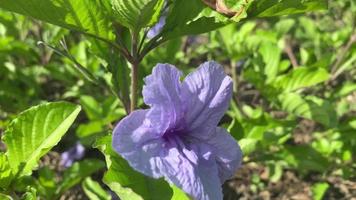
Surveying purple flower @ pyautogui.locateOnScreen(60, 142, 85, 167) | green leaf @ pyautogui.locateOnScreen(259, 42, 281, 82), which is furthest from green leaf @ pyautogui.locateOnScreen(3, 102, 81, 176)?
purple flower @ pyautogui.locateOnScreen(60, 142, 85, 167)

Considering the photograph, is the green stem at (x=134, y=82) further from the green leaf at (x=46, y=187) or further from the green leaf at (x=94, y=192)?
the green leaf at (x=46, y=187)

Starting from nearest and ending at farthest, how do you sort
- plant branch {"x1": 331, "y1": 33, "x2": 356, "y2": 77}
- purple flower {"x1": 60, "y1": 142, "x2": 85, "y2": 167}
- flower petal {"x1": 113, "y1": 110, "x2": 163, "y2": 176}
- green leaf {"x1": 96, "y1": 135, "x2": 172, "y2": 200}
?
flower petal {"x1": 113, "y1": 110, "x2": 163, "y2": 176}, green leaf {"x1": 96, "y1": 135, "x2": 172, "y2": 200}, plant branch {"x1": 331, "y1": 33, "x2": 356, "y2": 77}, purple flower {"x1": 60, "y1": 142, "x2": 85, "y2": 167}

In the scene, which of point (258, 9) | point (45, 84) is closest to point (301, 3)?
point (258, 9)

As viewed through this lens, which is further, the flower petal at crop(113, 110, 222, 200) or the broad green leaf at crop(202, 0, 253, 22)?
the broad green leaf at crop(202, 0, 253, 22)

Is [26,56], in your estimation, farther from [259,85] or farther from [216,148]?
[216,148]

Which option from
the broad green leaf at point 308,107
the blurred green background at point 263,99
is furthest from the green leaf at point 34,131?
the broad green leaf at point 308,107

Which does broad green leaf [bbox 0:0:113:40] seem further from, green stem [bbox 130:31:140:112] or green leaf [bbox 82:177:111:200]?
green leaf [bbox 82:177:111:200]
